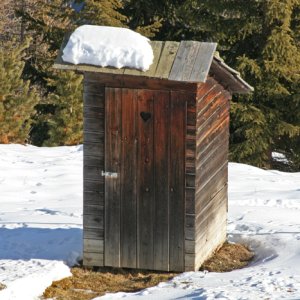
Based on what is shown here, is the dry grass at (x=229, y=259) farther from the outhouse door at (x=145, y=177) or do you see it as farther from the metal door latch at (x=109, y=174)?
the metal door latch at (x=109, y=174)

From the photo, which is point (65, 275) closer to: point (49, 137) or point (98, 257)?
point (98, 257)

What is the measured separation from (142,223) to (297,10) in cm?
1097

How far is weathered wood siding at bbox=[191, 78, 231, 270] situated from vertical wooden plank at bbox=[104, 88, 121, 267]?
0.81 metres

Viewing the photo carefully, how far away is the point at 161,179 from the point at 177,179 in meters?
0.16

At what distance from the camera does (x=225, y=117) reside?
8891 mm

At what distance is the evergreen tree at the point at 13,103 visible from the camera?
18020 mm

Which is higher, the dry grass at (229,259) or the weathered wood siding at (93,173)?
the weathered wood siding at (93,173)

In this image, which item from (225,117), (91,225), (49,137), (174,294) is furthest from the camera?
(49,137)

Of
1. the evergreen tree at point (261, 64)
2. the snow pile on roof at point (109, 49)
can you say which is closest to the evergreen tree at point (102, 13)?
the evergreen tree at point (261, 64)

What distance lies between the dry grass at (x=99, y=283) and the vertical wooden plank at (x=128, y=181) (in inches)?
6.0

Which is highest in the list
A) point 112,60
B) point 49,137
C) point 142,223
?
point 112,60

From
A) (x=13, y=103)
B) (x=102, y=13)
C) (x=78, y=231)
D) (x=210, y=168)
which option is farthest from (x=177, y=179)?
(x=102, y=13)

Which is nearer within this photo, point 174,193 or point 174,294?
point 174,294

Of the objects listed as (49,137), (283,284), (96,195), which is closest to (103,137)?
(96,195)
